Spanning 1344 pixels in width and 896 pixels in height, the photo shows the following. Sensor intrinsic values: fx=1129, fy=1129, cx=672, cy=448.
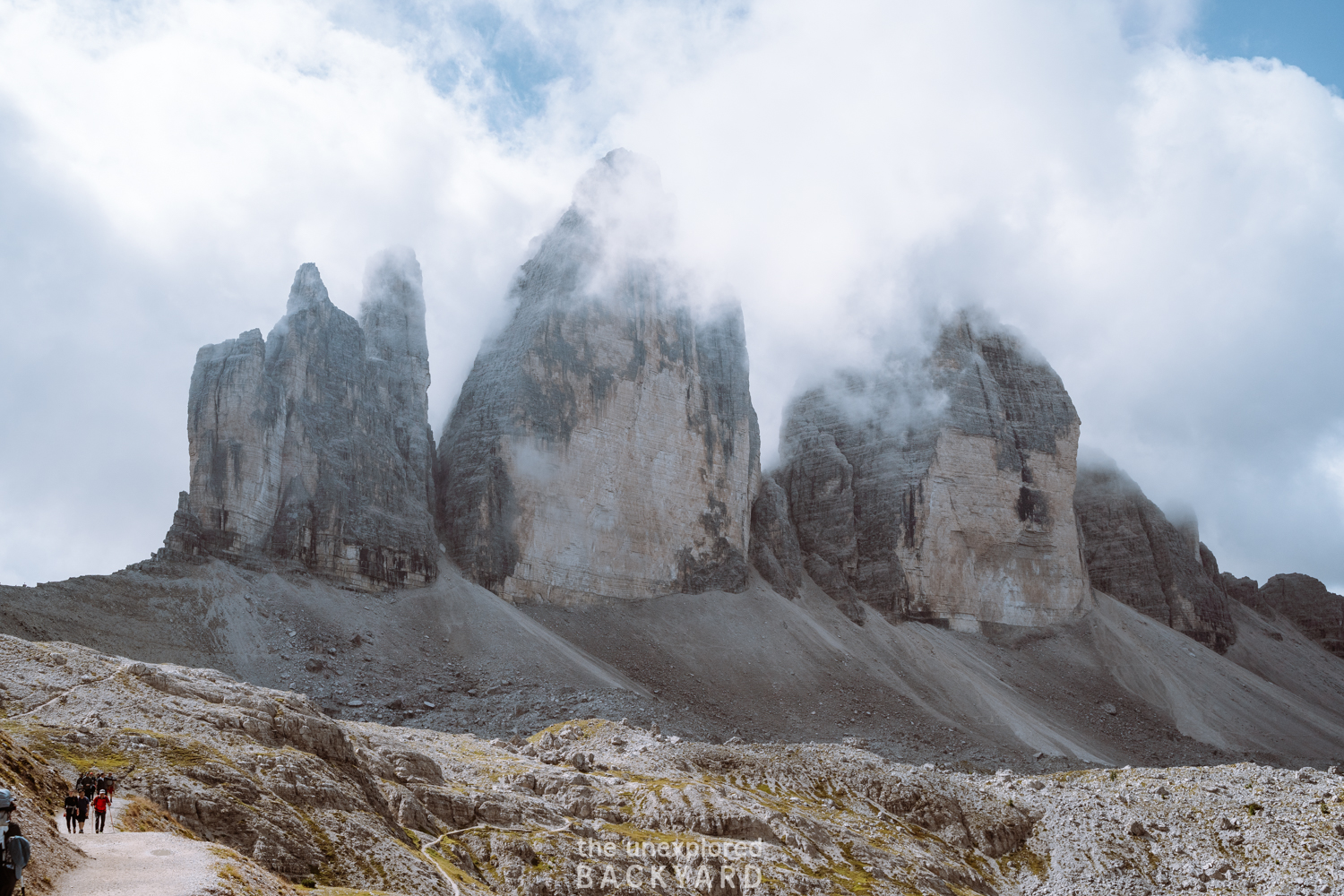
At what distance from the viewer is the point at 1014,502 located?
5561 inches

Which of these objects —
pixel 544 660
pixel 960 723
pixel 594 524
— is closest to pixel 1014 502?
pixel 960 723

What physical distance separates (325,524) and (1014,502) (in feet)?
276

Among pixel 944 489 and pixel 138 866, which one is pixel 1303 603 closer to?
pixel 944 489

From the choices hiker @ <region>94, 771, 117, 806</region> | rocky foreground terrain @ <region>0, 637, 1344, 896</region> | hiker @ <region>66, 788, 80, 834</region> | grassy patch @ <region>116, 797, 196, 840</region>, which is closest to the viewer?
hiker @ <region>66, 788, 80, 834</region>

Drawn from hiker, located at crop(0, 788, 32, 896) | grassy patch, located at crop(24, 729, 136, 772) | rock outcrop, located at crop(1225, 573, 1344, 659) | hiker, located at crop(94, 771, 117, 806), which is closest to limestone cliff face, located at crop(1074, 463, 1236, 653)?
rock outcrop, located at crop(1225, 573, 1344, 659)

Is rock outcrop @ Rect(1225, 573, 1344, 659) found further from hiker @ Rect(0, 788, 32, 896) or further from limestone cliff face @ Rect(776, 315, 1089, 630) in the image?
hiker @ Rect(0, 788, 32, 896)

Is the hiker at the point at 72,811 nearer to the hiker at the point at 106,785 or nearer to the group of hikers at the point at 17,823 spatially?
the group of hikers at the point at 17,823

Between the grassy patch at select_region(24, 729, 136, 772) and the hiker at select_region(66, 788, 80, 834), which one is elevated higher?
the grassy patch at select_region(24, 729, 136, 772)

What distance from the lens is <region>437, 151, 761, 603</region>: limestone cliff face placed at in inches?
4525

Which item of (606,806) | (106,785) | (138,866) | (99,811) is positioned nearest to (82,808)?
(99,811)

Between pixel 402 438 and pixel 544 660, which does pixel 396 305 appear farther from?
pixel 544 660

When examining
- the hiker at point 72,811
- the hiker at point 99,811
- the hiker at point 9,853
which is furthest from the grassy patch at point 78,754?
the hiker at point 9,853

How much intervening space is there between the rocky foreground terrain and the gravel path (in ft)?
1.81

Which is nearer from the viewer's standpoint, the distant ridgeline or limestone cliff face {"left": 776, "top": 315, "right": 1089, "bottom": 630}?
the distant ridgeline
